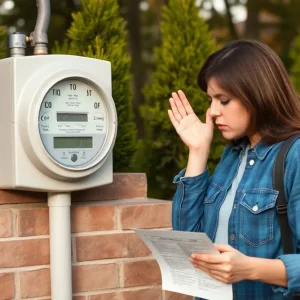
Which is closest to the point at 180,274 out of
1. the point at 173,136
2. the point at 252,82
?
the point at 252,82

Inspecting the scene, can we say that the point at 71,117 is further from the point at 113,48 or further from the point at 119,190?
the point at 113,48

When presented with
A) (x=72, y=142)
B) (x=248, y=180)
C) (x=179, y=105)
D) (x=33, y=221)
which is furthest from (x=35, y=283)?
(x=248, y=180)

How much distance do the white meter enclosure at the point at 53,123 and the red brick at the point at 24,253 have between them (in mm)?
225

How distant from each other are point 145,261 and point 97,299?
24 cm

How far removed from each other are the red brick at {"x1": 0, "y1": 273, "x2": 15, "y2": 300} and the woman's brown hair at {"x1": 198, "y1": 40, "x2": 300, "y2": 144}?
3.45 ft

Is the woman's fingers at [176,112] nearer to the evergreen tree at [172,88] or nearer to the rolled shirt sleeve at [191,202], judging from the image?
the rolled shirt sleeve at [191,202]

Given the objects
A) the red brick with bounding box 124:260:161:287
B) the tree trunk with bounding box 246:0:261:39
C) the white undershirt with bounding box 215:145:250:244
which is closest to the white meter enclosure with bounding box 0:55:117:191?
the red brick with bounding box 124:260:161:287

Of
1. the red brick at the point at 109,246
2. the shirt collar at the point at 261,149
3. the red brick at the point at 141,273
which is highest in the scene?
the shirt collar at the point at 261,149

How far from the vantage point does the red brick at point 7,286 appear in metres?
2.94

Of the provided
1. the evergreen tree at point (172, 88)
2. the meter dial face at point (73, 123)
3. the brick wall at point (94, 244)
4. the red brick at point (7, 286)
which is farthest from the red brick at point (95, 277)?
the evergreen tree at point (172, 88)

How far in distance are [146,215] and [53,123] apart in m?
0.62

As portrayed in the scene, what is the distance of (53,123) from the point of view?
2832 millimetres

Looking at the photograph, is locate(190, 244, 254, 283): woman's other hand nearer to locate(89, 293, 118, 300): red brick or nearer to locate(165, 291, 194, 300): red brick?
locate(89, 293, 118, 300): red brick

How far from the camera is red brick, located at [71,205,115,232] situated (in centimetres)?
311
